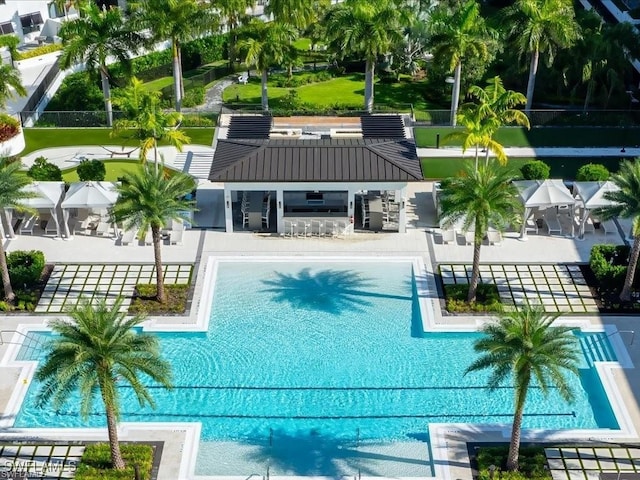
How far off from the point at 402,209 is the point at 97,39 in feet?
79.5

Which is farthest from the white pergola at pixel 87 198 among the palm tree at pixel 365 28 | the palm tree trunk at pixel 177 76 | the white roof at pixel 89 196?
the palm tree at pixel 365 28

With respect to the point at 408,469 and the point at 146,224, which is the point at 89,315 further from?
the point at 408,469

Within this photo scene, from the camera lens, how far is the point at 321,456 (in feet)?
111

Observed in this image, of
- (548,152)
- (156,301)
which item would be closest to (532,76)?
(548,152)

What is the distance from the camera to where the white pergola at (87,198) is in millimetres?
47062

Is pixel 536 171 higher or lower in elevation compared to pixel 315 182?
lower

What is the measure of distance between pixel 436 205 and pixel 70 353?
2638cm

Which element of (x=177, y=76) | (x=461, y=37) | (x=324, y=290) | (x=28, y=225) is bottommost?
(x=324, y=290)

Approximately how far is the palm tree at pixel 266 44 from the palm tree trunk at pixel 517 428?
32777 millimetres

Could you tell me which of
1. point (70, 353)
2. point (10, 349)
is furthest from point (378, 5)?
point (70, 353)

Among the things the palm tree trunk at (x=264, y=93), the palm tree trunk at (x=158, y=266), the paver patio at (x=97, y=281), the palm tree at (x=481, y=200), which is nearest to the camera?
the palm tree at (x=481, y=200)

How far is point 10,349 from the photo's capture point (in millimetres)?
39375

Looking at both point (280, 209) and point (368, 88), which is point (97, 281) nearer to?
point (280, 209)

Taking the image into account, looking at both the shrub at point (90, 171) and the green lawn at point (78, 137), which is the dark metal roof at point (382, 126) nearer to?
the green lawn at point (78, 137)
